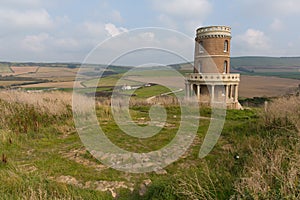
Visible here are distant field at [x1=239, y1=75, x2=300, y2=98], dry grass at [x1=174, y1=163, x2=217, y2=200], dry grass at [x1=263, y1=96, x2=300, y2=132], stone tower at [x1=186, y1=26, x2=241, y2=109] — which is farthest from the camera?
distant field at [x1=239, y1=75, x2=300, y2=98]

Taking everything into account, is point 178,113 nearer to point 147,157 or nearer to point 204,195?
point 147,157

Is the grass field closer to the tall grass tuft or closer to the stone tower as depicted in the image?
the tall grass tuft

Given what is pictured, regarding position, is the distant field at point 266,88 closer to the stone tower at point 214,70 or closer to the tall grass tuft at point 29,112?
the stone tower at point 214,70

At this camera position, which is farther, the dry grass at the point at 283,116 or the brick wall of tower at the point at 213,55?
the brick wall of tower at the point at 213,55

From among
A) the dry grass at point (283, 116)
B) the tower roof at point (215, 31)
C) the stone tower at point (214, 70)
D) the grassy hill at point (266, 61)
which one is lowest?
the dry grass at point (283, 116)

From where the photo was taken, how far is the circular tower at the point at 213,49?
74.7 feet

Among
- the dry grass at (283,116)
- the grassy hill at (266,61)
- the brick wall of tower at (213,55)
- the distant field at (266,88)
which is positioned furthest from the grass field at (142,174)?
the grassy hill at (266,61)

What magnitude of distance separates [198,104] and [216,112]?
2405mm

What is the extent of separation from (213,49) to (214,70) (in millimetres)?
2122

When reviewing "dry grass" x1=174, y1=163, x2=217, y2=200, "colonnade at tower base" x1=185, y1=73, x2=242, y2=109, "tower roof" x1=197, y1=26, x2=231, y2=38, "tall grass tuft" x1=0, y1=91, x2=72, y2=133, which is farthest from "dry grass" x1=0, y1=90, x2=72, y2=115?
Result: "tower roof" x1=197, y1=26, x2=231, y2=38

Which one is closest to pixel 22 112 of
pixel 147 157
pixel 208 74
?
pixel 147 157

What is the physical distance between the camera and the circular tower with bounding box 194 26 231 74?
897 inches

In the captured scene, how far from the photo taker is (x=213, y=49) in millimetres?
22953

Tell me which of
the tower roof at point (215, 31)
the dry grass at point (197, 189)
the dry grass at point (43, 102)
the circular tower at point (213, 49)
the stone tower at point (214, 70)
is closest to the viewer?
the dry grass at point (197, 189)
